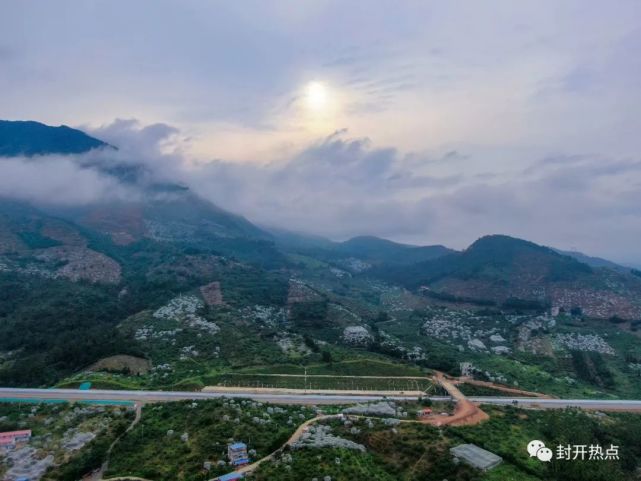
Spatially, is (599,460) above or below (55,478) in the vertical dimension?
above

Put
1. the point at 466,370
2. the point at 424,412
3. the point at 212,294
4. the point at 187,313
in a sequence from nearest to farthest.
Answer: the point at 424,412
the point at 466,370
the point at 187,313
the point at 212,294

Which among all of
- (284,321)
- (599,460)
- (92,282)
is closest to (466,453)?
(599,460)

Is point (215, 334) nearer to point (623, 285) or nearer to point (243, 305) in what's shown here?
point (243, 305)

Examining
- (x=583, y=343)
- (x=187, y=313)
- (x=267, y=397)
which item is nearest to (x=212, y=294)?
(x=187, y=313)

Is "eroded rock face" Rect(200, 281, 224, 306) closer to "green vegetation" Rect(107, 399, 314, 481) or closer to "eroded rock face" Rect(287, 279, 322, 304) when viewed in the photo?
"eroded rock face" Rect(287, 279, 322, 304)

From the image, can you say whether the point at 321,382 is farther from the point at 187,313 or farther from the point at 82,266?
the point at 82,266

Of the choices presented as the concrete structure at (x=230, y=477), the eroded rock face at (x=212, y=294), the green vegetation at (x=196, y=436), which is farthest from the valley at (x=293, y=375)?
the concrete structure at (x=230, y=477)

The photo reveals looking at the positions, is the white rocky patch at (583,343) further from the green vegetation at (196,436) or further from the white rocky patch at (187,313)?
the white rocky patch at (187,313)
